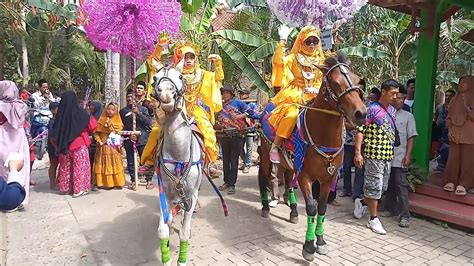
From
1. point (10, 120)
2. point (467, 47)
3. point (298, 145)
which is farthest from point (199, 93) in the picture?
point (467, 47)

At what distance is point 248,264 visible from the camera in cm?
407

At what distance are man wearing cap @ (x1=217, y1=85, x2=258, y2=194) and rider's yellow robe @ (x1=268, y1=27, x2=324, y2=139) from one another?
175 centimetres

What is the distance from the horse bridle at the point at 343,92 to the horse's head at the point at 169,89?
1.51 metres

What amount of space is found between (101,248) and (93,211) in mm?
1472

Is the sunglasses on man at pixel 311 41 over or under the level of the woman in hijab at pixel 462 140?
over

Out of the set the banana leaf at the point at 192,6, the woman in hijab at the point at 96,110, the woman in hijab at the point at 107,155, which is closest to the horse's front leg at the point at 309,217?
the woman in hijab at the point at 107,155

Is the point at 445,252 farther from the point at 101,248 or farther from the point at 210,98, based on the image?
the point at 101,248

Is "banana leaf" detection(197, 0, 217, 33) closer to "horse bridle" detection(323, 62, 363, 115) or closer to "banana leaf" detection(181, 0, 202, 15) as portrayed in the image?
"banana leaf" detection(181, 0, 202, 15)

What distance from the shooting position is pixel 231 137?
22.5ft

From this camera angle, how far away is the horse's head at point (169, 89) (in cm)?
314

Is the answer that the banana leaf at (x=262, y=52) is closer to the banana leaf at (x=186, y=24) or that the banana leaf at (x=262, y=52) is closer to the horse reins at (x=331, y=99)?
the banana leaf at (x=186, y=24)

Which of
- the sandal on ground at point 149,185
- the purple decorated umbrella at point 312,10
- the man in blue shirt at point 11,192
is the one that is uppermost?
the purple decorated umbrella at point 312,10

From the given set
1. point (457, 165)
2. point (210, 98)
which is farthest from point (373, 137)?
point (210, 98)

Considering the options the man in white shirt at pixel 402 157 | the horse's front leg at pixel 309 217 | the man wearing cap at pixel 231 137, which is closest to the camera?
the horse's front leg at pixel 309 217
